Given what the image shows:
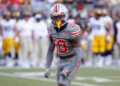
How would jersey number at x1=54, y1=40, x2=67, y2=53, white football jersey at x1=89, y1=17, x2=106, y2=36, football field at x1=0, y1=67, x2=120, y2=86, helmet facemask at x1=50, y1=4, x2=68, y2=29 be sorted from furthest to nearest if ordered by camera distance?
white football jersey at x1=89, y1=17, x2=106, y2=36, football field at x1=0, y1=67, x2=120, y2=86, jersey number at x1=54, y1=40, x2=67, y2=53, helmet facemask at x1=50, y1=4, x2=68, y2=29

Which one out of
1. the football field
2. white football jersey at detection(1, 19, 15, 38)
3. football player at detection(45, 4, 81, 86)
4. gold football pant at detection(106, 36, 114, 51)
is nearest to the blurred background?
white football jersey at detection(1, 19, 15, 38)

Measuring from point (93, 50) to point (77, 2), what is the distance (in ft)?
8.25

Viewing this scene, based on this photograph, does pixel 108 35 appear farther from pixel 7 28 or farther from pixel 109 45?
pixel 7 28

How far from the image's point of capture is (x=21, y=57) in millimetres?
14539

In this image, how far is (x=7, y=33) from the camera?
562 inches

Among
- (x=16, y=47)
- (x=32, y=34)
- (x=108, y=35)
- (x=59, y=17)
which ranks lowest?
(x=16, y=47)

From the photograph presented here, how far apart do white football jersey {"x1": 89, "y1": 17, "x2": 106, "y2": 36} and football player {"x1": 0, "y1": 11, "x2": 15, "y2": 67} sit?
3058 millimetres

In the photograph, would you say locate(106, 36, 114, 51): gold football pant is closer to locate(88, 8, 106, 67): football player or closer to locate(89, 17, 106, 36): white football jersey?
locate(88, 8, 106, 67): football player

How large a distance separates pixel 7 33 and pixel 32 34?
3.23 ft

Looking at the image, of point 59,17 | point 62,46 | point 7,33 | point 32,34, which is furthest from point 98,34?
point 59,17

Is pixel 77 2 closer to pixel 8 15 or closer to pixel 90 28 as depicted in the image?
pixel 90 28

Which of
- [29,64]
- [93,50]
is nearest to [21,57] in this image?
[29,64]

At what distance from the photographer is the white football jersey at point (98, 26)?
14.8 meters

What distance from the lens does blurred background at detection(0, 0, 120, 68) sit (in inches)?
561
